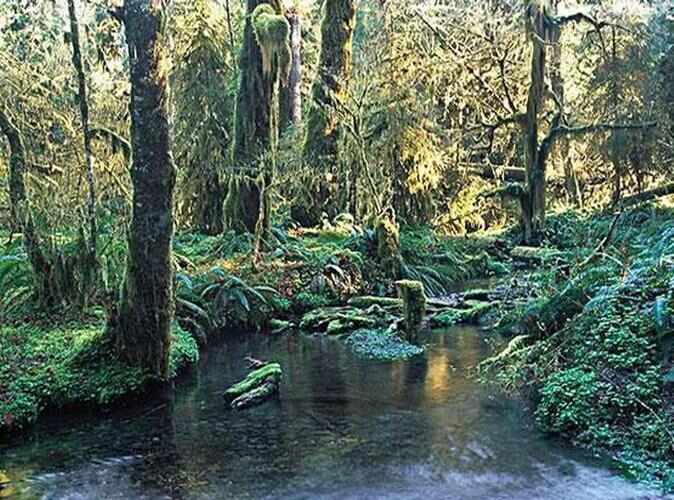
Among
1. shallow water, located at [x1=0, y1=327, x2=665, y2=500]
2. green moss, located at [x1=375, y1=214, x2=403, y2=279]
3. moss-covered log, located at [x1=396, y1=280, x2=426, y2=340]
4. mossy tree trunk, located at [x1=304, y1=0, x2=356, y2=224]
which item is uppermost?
mossy tree trunk, located at [x1=304, y1=0, x2=356, y2=224]

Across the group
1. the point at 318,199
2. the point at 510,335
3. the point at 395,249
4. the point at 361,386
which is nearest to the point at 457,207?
the point at 318,199

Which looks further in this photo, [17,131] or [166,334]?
[17,131]

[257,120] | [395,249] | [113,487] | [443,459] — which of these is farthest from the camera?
[257,120]

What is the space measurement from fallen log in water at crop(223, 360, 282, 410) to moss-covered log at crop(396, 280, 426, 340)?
9.75 feet

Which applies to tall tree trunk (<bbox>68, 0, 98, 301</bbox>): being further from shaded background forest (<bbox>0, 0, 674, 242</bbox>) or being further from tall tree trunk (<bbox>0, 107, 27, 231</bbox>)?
shaded background forest (<bbox>0, 0, 674, 242</bbox>)

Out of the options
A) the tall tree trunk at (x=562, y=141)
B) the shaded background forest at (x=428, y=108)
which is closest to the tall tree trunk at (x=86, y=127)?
the shaded background forest at (x=428, y=108)

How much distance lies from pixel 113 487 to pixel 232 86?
1606 cm

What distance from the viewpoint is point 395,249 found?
16453 mm

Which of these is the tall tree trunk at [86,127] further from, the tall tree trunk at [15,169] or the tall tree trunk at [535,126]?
the tall tree trunk at [535,126]

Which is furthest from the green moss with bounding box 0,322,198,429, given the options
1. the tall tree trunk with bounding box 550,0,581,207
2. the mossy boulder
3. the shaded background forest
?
the tall tree trunk with bounding box 550,0,581,207

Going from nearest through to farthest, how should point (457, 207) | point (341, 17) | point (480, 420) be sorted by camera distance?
point (480, 420) → point (341, 17) → point (457, 207)

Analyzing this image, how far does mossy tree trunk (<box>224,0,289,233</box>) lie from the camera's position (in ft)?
58.9

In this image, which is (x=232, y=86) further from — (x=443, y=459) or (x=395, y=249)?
(x=443, y=459)

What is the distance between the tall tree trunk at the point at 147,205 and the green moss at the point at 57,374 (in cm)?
27
